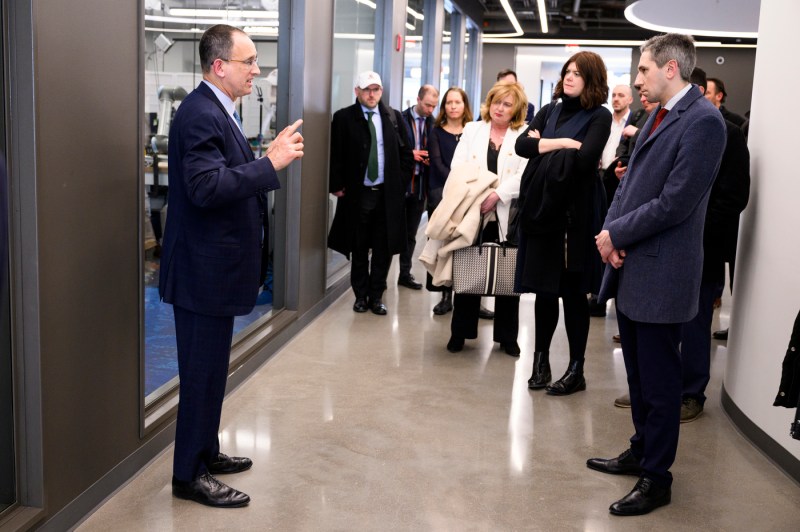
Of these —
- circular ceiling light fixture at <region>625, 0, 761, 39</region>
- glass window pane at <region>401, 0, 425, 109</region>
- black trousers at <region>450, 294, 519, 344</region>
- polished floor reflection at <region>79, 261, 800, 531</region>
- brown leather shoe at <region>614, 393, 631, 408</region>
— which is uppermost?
circular ceiling light fixture at <region>625, 0, 761, 39</region>

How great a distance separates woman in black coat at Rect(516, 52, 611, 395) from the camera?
3990mm

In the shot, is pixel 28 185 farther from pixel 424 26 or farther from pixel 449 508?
pixel 424 26

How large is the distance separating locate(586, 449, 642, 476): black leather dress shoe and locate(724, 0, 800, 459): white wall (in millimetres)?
635

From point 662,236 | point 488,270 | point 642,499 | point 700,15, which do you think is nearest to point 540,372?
point 488,270

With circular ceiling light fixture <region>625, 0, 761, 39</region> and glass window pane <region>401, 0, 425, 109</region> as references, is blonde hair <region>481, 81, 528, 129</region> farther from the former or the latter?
glass window pane <region>401, 0, 425, 109</region>

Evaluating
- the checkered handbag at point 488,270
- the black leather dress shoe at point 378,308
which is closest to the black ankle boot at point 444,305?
the black leather dress shoe at point 378,308

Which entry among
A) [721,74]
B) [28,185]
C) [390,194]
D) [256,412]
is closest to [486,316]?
[390,194]

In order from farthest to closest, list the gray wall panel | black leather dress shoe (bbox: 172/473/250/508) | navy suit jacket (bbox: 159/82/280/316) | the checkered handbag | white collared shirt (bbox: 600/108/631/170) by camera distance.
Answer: white collared shirt (bbox: 600/108/631/170) → the checkered handbag → black leather dress shoe (bbox: 172/473/250/508) → navy suit jacket (bbox: 159/82/280/316) → the gray wall panel

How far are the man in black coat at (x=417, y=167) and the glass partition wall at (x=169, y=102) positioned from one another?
1955 mm

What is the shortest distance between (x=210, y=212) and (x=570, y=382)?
93.3 inches

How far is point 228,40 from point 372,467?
1730mm

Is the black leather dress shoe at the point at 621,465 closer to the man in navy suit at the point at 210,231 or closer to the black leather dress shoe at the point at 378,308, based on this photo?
the man in navy suit at the point at 210,231

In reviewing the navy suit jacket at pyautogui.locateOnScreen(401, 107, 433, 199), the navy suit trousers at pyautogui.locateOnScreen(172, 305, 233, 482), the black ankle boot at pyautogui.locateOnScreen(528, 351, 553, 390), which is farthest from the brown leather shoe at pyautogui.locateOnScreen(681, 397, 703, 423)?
the navy suit jacket at pyautogui.locateOnScreen(401, 107, 433, 199)

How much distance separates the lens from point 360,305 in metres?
6.23
